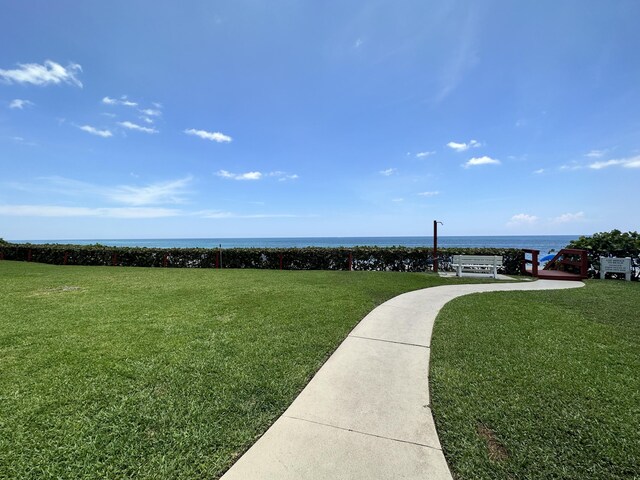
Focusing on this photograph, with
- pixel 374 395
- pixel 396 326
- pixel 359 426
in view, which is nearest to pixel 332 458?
pixel 359 426

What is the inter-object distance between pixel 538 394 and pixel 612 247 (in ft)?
39.0

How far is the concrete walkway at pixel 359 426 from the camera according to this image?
222cm

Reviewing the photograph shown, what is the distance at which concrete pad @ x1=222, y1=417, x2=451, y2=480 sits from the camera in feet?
7.11

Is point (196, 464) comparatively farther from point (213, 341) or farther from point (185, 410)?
point (213, 341)

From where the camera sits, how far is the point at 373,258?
1515cm

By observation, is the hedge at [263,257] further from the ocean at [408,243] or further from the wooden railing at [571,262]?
the ocean at [408,243]

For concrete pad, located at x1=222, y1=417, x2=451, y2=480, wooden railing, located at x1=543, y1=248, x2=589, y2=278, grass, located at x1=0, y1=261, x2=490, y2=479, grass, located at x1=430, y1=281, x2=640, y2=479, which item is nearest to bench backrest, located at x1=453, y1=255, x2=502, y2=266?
wooden railing, located at x1=543, y1=248, x2=589, y2=278

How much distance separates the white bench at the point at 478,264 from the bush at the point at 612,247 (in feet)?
11.2

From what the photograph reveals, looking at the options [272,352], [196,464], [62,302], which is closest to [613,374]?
[272,352]

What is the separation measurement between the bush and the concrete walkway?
11.5 m

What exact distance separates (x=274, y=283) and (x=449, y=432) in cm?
788

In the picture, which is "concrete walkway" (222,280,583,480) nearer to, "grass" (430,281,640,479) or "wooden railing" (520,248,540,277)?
"grass" (430,281,640,479)

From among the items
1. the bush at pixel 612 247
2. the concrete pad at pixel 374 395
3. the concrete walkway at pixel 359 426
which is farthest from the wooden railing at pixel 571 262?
the concrete pad at pixel 374 395

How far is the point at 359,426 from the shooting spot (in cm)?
273
